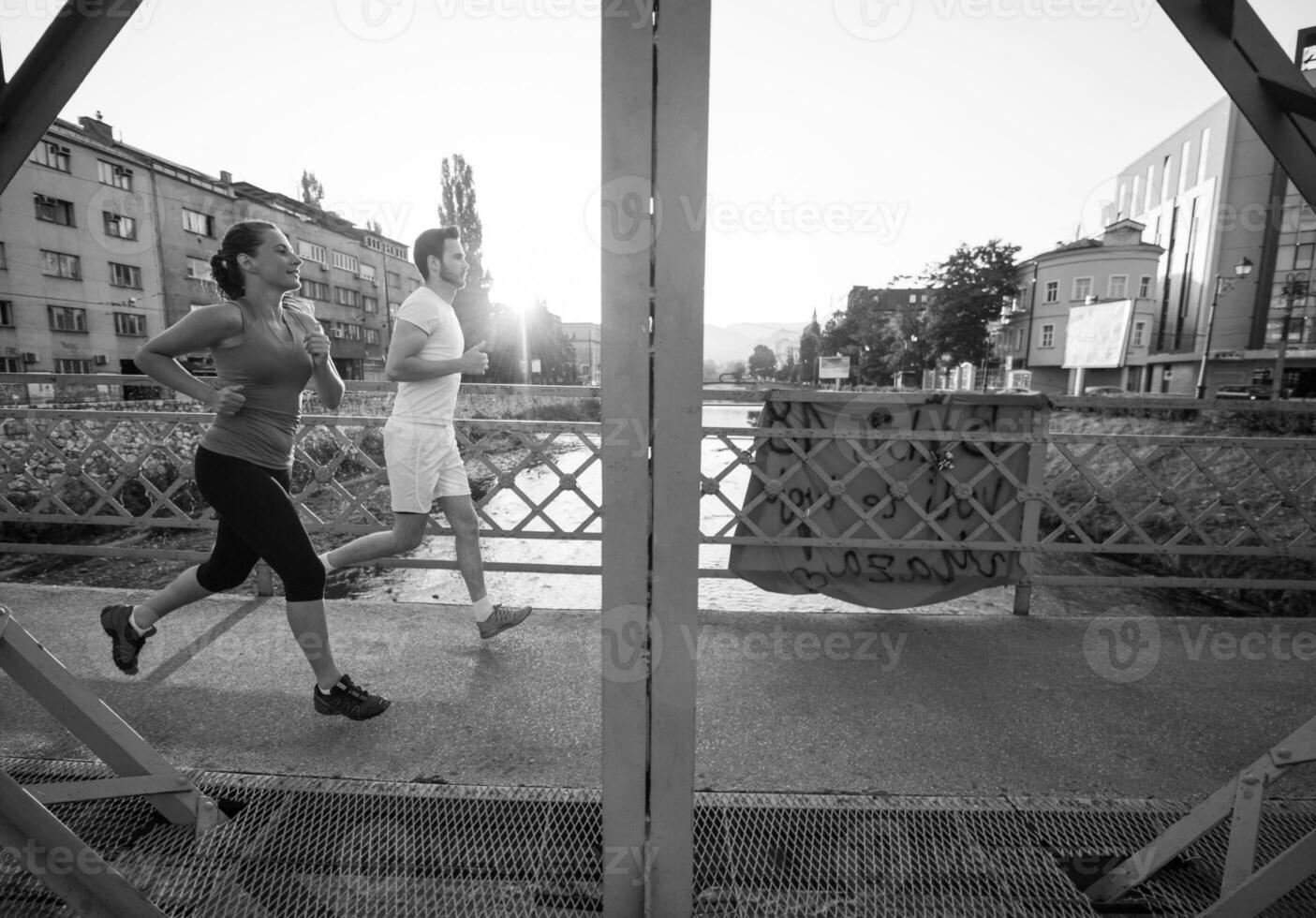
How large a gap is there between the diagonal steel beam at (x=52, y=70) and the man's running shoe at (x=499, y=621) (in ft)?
8.20

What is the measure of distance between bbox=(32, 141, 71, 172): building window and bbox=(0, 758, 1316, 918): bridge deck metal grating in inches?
1626

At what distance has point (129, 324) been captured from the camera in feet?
113

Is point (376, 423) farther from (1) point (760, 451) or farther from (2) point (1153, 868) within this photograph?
(2) point (1153, 868)

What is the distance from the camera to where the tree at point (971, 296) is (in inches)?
2072

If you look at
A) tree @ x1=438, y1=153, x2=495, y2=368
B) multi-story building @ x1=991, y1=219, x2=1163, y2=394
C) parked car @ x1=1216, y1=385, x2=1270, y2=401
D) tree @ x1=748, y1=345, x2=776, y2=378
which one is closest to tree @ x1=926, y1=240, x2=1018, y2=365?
multi-story building @ x1=991, y1=219, x2=1163, y2=394

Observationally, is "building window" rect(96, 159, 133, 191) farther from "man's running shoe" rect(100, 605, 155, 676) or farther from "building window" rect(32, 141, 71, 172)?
"man's running shoe" rect(100, 605, 155, 676)

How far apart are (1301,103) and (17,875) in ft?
13.0

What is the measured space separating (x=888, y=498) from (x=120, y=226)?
148 feet

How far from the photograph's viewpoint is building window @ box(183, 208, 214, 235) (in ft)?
120

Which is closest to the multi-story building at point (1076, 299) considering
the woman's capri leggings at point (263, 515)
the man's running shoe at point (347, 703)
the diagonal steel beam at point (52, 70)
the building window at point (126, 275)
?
the man's running shoe at point (347, 703)

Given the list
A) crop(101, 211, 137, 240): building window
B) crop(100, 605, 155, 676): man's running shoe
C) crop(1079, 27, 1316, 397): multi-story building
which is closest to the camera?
crop(100, 605, 155, 676): man's running shoe

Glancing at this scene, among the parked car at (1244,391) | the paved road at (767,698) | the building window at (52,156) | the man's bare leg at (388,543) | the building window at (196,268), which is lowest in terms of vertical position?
the paved road at (767,698)

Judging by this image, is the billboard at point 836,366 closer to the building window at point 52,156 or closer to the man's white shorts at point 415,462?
the man's white shorts at point 415,462

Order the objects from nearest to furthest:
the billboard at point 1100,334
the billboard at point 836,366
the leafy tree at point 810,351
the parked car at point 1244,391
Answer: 1. the billboard at point 1100,334
2. the parked car at point 1244,391
3. the billboard at point 836,366
4. the leafy tree at point 810,351
